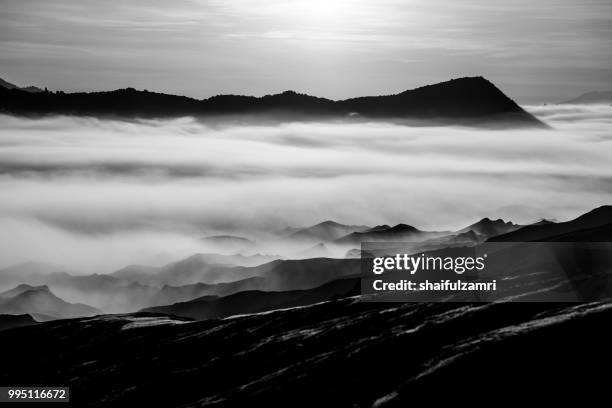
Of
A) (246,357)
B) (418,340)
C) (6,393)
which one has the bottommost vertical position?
(6,393)

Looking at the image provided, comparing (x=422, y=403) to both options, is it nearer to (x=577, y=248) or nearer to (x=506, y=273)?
(x=506, y=273)

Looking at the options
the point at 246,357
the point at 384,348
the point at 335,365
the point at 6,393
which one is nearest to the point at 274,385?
the point at 335,365

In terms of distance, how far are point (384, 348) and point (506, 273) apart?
135 feet

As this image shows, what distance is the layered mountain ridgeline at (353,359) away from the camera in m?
96.3

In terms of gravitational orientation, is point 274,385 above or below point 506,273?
below

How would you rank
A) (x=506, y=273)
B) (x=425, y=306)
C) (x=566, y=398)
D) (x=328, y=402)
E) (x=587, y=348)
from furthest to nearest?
(x=506, y=273)
(x=425, y=306)
(x=328, y=402)
(x=587, y=348)
(x=566, y=398)

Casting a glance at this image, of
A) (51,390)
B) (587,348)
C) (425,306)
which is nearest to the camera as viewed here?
(587,348)

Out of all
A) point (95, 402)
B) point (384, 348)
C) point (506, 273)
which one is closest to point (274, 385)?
point (384, 348)

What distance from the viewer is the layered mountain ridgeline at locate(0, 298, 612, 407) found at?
96.3 meters

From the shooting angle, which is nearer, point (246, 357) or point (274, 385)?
point (274, 385)

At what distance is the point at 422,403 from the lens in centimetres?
9462

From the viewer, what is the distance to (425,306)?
134 metres

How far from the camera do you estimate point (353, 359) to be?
118 metres

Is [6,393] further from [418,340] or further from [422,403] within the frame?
[422,403]
